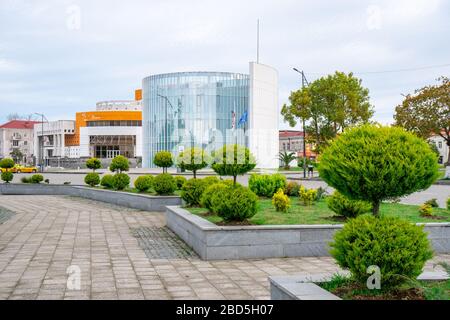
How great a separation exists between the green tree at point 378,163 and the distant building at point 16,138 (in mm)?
141611

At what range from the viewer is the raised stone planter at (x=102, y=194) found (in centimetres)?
1819

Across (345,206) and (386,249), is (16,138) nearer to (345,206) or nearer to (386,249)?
(345,206)

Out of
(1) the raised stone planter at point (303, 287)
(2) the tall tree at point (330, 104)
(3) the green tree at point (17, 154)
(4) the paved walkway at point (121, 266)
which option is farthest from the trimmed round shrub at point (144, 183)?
(3) the green tree at point (17, 154)

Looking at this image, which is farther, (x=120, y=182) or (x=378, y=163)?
(x=120, y=182)

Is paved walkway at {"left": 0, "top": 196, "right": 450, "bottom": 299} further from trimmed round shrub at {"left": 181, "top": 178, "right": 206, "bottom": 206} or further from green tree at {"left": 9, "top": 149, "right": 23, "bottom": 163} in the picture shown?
green tree at {"left": 9, "top": 149, "right": 23, "bottom": 163}

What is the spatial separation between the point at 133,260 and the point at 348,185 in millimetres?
4603

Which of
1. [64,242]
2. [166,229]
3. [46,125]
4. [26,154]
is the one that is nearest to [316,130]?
[166,229]

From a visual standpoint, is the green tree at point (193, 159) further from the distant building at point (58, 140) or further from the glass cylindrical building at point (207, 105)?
the distant building at point (58, 140)

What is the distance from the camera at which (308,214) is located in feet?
39.3

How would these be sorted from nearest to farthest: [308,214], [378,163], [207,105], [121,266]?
[378,163] < [121,266] < [308,214] < [207,105]

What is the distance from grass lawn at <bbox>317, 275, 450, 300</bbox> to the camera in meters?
4.87

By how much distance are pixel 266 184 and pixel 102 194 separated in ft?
28.8

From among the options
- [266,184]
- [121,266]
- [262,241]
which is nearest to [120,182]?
[266,184]

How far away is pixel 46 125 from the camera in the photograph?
4788 inches
